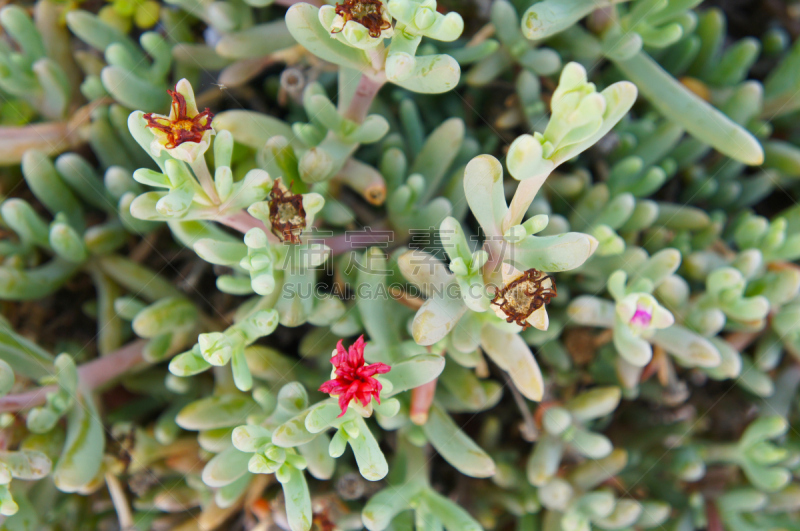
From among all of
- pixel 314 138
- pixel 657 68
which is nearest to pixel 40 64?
pixel 314 138

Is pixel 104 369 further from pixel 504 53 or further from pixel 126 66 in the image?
pixel 504 53

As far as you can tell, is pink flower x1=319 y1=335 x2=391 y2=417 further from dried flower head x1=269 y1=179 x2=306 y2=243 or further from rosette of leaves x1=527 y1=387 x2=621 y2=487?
rosette of leaves x1=527 y1=387 x2=621 y2=487

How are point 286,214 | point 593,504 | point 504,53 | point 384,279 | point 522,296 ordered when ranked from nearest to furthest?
point 522,296 < point 286,214 < point 384,279 < point 593,504 < point 504,53

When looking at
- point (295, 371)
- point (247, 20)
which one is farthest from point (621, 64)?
point (295, 371)

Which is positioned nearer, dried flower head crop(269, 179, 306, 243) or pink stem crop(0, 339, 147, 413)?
dried flower head crop(269, 179, 306, 243)

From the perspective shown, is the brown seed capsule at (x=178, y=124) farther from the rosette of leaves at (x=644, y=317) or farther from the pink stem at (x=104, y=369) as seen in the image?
the rosette of leaves at (x=644, y=317)

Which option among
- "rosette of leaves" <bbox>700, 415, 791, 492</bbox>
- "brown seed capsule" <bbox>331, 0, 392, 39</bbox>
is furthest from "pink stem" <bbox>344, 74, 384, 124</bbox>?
"rosette of leaves" <bbox>700, 415, 791, 492</bbox>

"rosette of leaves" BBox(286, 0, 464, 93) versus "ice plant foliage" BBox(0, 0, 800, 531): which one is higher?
"rosette of leaves" BBox(286, 0, 464, 93)

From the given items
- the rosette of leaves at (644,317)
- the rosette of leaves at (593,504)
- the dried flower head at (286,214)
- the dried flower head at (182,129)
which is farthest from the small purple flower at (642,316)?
the dried flower head at (182,129)
